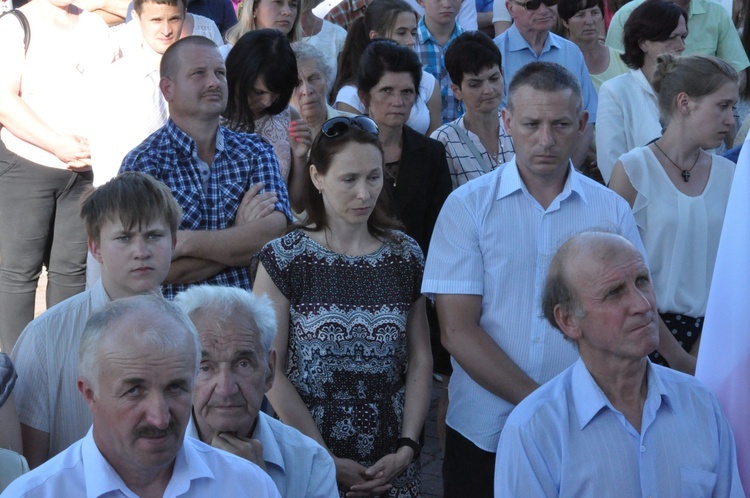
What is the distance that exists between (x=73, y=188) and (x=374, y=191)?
238 cm

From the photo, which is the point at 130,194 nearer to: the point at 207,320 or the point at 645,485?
the point at 207,320

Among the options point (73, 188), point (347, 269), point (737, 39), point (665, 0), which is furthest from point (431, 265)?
point (737, 39)

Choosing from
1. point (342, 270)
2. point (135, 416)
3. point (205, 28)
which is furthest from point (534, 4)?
point (135, 416)

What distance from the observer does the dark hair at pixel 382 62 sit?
528cm

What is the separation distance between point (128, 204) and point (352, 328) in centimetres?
91

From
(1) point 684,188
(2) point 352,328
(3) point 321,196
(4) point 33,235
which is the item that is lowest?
(4) point 33,235

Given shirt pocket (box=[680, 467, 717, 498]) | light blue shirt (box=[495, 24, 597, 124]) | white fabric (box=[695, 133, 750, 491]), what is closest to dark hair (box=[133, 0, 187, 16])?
light blue shirt (box=[495, 24, 597, 124])

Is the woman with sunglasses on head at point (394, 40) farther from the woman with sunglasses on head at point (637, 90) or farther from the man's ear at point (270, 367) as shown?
the man's ear at point (270, 367)

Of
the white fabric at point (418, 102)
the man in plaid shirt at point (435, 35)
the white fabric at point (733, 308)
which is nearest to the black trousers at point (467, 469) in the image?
the white fabric at point (733, 308)

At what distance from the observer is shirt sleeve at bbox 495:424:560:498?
288 cm

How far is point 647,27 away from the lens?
595 centimetres

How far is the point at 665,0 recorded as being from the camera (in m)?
6.30

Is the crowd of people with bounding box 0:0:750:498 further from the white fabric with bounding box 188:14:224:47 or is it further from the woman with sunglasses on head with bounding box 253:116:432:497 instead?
the white fabric with bounding box 188:14:224:47

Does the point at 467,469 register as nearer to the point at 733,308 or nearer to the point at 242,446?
the point at 242,446
